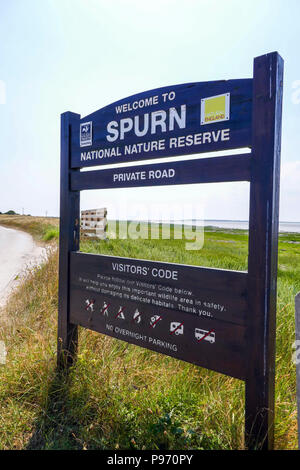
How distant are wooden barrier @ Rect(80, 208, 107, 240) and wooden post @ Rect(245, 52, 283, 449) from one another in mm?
9762

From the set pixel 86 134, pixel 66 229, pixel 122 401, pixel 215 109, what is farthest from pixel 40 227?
pixel 215 109

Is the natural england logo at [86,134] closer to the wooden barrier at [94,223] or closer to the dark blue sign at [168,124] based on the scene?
the dark blue sign at [168,124]

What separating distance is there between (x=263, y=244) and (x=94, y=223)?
11.5 metres

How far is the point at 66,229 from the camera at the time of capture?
→ 3.41 metres

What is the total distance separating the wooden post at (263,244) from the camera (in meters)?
2.07

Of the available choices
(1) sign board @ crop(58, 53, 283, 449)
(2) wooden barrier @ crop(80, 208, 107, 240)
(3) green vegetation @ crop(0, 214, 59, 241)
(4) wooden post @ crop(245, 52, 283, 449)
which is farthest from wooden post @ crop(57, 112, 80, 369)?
(3) green vegetation @ crop(0, 214, 59, 241)

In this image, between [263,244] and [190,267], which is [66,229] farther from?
[263,244]

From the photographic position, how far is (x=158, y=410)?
2.45 meters

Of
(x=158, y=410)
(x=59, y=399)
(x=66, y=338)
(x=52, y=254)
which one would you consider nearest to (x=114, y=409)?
(x=158, y=410)

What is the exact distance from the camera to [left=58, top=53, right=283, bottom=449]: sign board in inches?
82.9

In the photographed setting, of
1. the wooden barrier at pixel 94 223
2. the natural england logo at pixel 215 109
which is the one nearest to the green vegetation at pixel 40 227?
the wooden barrier at pixel 94 223

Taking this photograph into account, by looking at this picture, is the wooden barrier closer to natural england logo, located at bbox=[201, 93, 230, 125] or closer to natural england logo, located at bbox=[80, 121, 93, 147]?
natural england logo, located at bbox=[80, 121, 93, 147]

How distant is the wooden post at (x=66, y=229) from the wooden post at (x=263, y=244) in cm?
191

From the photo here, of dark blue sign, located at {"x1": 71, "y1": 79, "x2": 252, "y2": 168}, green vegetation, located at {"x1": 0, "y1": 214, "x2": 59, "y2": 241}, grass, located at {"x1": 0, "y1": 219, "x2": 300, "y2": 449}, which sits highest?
dark blue sign, located at {"x1": 71, "y1": 79, "x2": 252, "y2": 168}
